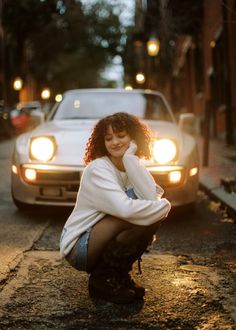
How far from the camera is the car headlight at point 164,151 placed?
222 inches

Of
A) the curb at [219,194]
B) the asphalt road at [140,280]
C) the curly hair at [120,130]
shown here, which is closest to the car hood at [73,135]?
the asphalt road at [140,280]

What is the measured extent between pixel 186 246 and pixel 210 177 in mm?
3554

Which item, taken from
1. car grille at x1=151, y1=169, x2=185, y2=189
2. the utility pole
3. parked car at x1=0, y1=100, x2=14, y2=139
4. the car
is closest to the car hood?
the car

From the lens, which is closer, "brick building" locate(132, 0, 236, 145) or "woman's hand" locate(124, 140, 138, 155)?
"woman's hand" locate(124, 140, 138, 155)

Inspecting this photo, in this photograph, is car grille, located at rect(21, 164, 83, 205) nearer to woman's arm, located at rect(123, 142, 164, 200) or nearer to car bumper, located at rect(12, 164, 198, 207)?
car bumper, located at rect(12, 164, 198, 207)

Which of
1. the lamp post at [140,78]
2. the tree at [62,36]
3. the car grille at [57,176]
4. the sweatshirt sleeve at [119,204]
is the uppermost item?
the tree at [62,36]

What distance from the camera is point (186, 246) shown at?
488 centimetres

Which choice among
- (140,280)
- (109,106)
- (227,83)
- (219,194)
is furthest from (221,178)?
(227,83)

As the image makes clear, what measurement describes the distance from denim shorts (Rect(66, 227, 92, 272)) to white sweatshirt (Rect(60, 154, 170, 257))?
3 cm

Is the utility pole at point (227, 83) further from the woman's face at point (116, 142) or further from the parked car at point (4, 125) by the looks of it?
the parked car at point (4, 125)

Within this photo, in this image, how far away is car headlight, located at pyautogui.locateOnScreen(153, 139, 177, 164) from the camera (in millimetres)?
5645

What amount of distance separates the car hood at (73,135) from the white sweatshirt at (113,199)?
2.22m

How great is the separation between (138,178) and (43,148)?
261cm

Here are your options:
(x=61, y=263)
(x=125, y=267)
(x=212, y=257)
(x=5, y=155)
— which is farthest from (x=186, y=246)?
(x=5, y=155)
